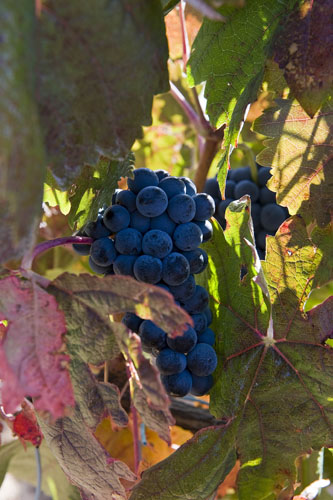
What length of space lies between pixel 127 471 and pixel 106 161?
1.17ft

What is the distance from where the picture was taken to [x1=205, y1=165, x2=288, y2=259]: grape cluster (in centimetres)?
95

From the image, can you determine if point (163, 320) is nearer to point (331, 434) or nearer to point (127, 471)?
point (127, 471)

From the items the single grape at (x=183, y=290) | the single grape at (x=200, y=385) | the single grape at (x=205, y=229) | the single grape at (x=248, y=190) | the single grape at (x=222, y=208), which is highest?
the single grape at (x=248, y=190)

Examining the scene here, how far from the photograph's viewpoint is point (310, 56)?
0.59 meters

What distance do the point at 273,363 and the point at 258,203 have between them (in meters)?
0.37

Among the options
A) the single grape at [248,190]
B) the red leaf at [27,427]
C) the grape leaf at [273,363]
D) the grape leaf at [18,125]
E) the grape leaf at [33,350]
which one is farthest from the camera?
the single grape at [248,190]

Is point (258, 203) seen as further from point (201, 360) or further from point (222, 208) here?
point (201, 360)

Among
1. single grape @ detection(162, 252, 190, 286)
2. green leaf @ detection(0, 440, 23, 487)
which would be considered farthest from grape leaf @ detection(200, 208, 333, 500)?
green leaf @ detection(0, 440, 23, 487)

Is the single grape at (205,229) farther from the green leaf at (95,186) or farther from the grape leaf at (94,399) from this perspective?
the grape leaf at (94,399)

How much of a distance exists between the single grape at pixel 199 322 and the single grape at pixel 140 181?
6.6 inches

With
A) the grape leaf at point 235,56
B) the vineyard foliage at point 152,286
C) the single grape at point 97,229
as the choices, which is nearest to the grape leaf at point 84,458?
the vineyard foliage at point 152,286

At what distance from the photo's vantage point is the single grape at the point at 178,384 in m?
0.64

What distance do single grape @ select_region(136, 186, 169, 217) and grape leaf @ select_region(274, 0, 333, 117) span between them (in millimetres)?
186

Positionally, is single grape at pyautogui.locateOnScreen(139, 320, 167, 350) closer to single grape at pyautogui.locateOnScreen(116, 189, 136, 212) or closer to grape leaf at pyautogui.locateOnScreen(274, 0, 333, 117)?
single grape at pyautogui.locateOnScreen(116, 189, 136, 212)
